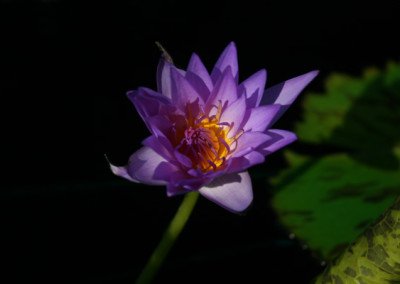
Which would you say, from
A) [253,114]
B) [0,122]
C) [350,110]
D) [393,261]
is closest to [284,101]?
[253,114]

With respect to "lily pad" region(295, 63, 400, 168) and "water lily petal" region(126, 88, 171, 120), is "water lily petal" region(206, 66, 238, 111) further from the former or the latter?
"lily pad" region(295, 63, 400, 168)

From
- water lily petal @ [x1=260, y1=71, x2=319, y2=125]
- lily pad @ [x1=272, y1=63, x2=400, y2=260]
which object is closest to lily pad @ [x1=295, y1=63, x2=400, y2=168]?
lily pad @ [x1=272, y1=63, x2=400, y2=260]

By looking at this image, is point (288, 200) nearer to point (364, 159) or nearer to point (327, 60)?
point (364, 159)

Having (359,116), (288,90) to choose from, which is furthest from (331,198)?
(288,90)

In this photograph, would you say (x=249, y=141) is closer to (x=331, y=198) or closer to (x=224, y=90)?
(x=224, y=90)

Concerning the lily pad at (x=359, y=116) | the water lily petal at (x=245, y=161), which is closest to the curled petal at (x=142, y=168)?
the water lily petal at (x=245, y=161)

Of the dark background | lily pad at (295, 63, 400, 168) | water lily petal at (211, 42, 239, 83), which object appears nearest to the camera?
water lily petal at (211, 42, 239, 83)

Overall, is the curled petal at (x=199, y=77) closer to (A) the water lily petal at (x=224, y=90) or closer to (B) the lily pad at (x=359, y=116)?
(A) the water lily petal at (x=224, y=90)
